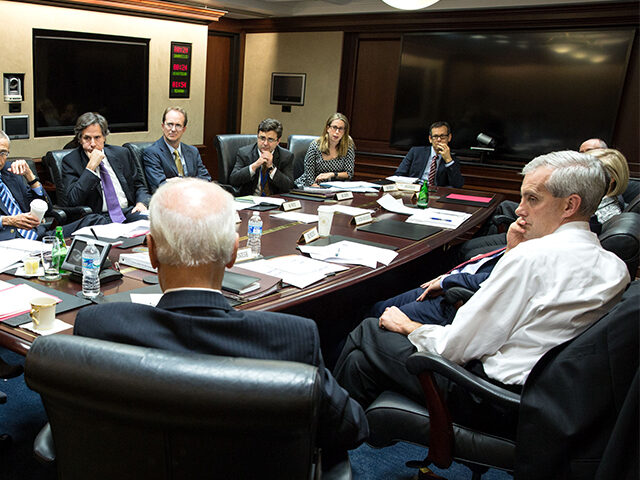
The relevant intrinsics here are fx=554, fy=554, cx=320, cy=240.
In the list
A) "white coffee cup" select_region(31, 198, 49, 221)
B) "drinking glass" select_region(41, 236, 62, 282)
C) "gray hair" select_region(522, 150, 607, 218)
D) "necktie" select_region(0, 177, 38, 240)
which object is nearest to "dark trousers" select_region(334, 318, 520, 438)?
"gray hair" select_region(522, 150, 607, 218)

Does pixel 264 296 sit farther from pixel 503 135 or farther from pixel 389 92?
pixel 389 92

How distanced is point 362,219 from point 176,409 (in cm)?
235

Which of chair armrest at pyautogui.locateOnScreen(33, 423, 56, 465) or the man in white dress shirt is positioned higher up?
the man in white dress shirt

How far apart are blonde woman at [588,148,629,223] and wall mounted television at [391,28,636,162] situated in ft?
8.12

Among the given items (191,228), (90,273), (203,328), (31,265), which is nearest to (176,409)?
(203,328)

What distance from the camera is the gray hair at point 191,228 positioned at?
1.09 m

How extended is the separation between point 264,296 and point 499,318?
0.75 metres

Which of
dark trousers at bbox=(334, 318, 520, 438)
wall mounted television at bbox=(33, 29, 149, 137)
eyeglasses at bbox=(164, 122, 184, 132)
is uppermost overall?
wall mounted television at bbox=(33, 29, 149, 137)

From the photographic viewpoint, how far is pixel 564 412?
1317 mm

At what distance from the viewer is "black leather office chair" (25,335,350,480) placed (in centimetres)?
79

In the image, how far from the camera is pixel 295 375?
2.64 ft

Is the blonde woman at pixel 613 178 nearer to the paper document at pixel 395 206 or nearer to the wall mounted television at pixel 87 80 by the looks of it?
the paper document at pixel 395 206

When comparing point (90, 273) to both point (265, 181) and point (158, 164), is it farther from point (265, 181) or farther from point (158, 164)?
point (265, 181)

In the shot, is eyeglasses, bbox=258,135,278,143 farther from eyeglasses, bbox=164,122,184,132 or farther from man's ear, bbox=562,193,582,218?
man's ear, bbox=562,193,582,218
